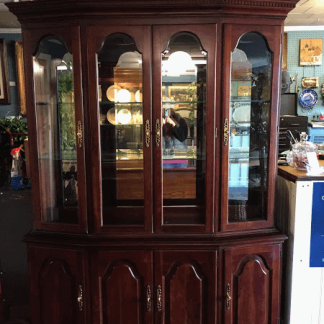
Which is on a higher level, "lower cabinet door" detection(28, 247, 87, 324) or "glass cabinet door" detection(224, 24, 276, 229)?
"glass cabinet door" detection(224, 24, 276, 229)

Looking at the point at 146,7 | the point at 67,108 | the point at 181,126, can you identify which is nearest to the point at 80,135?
the point at 67,108

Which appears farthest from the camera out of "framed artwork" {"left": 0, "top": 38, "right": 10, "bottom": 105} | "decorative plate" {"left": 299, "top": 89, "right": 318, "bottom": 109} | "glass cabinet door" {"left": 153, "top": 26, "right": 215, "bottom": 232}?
"decorative plate" {"left": 299, "top": 89, "right": 318, "bottom": 109}

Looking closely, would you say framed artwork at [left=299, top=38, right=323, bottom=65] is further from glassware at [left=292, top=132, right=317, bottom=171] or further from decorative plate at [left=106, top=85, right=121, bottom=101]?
decorative plate at [left=106, top=85, right=121, bottom=101]

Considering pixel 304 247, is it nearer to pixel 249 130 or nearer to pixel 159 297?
pixel 249 130

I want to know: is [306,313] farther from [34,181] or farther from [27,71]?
[27,71]

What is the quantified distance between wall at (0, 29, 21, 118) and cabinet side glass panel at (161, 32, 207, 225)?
4106 millimetres

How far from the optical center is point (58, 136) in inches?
82.1

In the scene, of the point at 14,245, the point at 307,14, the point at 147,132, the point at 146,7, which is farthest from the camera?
the point at 307,14

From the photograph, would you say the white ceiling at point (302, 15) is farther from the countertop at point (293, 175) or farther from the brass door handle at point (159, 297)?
the brass door handle at point (159, 297)

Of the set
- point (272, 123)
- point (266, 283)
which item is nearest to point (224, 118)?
point (272, 123)

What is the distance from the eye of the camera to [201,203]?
205 centimetres

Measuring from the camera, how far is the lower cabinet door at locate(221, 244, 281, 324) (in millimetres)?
2002

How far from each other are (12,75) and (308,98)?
15.8ft

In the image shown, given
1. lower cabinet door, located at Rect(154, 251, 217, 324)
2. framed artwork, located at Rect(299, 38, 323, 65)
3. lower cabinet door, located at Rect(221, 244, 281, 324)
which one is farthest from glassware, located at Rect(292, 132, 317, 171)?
framed artwork, located at Rect(299, 38, 323, 65)
